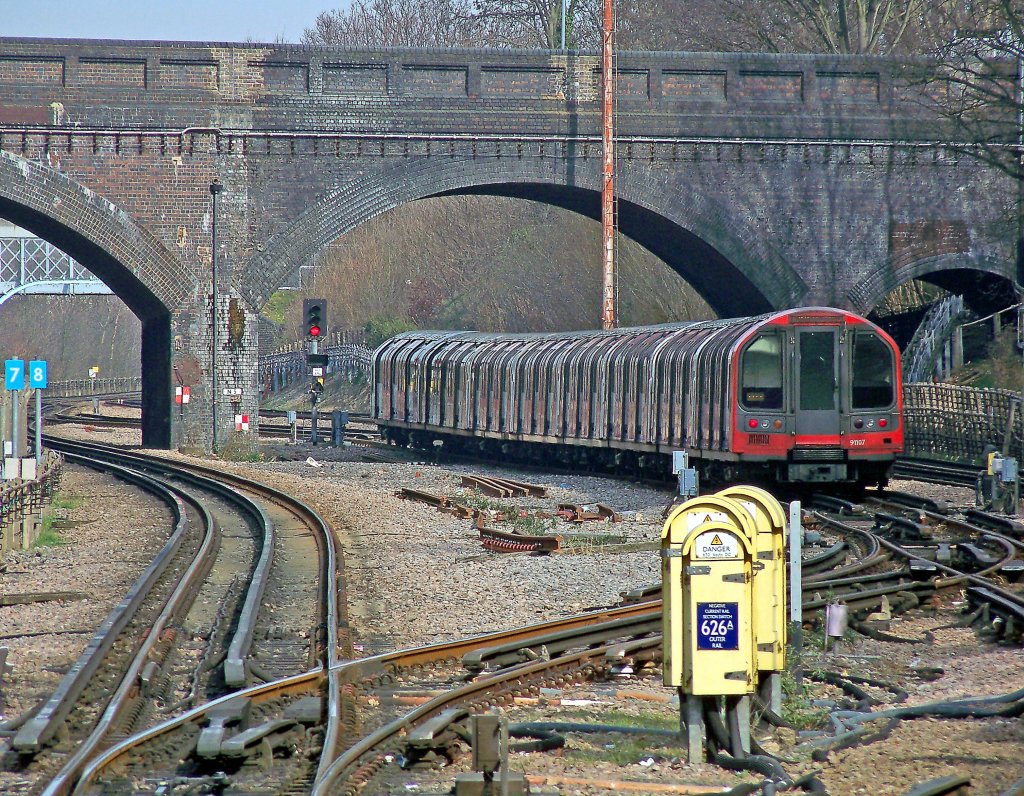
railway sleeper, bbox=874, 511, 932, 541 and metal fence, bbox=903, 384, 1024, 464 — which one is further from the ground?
metal fence, bbox=903, 384, 1024, 464

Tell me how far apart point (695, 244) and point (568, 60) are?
5007 millimetres

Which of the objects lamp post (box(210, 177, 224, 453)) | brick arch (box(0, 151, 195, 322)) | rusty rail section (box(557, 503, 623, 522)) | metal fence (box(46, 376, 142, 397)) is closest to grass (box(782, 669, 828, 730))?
rusty rail section (box(557, 503, 623, 522))

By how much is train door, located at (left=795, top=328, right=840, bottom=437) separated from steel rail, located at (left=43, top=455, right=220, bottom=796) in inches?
311

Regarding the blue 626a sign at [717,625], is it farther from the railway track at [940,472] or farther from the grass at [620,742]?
the railway track at [940,472]

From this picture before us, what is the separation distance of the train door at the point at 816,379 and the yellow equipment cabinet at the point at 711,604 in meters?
12.6

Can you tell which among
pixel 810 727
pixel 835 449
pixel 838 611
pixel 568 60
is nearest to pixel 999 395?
pixel 835 449

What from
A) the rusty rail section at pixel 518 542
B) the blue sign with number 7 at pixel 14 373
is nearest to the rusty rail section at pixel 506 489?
the rusty rail section at pixel 518 542

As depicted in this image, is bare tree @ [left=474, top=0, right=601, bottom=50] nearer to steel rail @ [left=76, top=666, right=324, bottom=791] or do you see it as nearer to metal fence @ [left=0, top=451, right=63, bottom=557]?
metal fence @ [left=0, top=451, right=63, bottom=557]

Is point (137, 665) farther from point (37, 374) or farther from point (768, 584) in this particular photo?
point (37, 374)

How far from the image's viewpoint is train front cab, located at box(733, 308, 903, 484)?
19078 millimetres

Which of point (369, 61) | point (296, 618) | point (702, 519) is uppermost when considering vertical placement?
point (369, 61)

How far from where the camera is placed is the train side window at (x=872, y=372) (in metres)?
19.2

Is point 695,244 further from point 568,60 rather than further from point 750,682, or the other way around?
point 750,682

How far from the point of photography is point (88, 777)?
19.2ft
